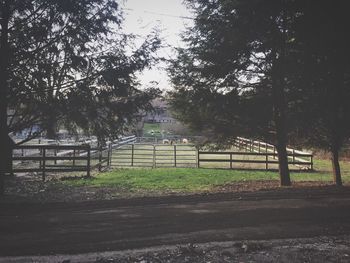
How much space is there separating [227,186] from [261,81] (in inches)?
148

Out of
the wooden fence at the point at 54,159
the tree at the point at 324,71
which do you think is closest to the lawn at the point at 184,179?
the wooden fence at the point at 54,159

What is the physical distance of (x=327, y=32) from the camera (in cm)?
1236

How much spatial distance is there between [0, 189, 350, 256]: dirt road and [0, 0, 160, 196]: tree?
8.12 ft

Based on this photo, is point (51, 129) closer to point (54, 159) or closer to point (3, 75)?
point (3, 75)

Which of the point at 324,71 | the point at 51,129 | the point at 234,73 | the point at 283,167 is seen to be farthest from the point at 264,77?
the point at 51,129

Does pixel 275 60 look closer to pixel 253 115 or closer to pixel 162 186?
pixel 253 115

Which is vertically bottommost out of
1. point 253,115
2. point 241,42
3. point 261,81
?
point 253,115

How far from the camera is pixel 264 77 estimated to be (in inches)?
598

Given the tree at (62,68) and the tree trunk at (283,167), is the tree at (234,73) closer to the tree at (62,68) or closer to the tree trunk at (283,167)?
the tree trunk at (283,167)

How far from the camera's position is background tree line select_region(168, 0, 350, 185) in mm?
13250

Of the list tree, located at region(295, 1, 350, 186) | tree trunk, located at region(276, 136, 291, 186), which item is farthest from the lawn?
tree, located at region(295, 1, 350, 186)

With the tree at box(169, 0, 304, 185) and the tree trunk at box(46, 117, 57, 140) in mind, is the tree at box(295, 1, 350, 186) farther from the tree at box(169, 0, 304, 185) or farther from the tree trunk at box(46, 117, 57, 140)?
the tree trunk at box(46, 117, 57, 140)

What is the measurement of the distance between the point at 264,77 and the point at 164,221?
8255 mm

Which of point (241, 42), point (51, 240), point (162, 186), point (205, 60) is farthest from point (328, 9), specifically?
point (51, 240)
